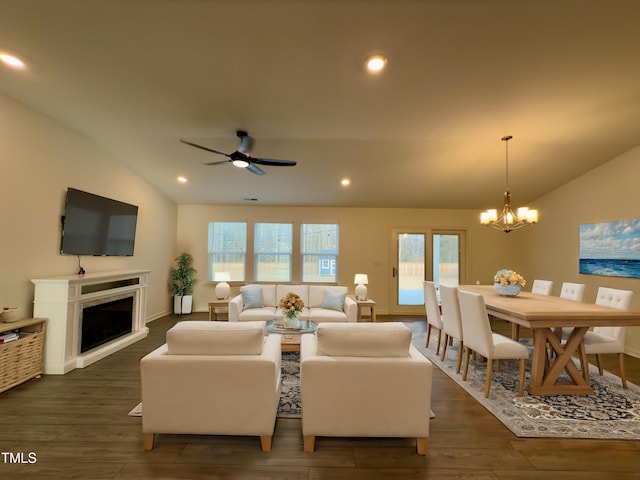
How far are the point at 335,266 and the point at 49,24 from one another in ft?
19.5

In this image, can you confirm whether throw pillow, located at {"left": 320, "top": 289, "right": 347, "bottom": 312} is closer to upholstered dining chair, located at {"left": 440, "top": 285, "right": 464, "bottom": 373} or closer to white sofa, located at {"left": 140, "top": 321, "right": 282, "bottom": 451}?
upholstered dining chair, located at {"left": 440, "top": 285, "right": 464, "bottom": 373}

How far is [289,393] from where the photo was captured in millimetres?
3035

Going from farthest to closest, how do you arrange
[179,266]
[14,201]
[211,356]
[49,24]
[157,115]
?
[179,266]
[157,115]
[14,201]
[49,24]
[211,356]

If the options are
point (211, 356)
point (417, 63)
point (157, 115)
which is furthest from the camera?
point (157, 115)

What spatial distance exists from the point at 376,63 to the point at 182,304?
612cm

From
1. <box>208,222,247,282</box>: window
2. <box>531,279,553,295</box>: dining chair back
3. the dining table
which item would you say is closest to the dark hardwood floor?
the dining table

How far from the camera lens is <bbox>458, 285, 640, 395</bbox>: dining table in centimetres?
285

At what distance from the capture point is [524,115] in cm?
360

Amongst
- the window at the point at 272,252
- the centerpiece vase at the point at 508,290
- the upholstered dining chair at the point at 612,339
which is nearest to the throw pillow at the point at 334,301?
the window at the point at 272,252

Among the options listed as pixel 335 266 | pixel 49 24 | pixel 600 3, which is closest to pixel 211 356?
pixel 49 24

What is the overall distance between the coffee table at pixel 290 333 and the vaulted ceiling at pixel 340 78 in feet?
8.46

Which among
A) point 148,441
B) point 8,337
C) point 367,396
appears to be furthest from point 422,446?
point 8,337

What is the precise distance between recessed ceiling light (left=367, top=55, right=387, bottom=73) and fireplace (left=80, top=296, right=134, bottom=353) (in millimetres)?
4278

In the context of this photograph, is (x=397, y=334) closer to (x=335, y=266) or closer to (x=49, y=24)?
(x=49, y=24)
